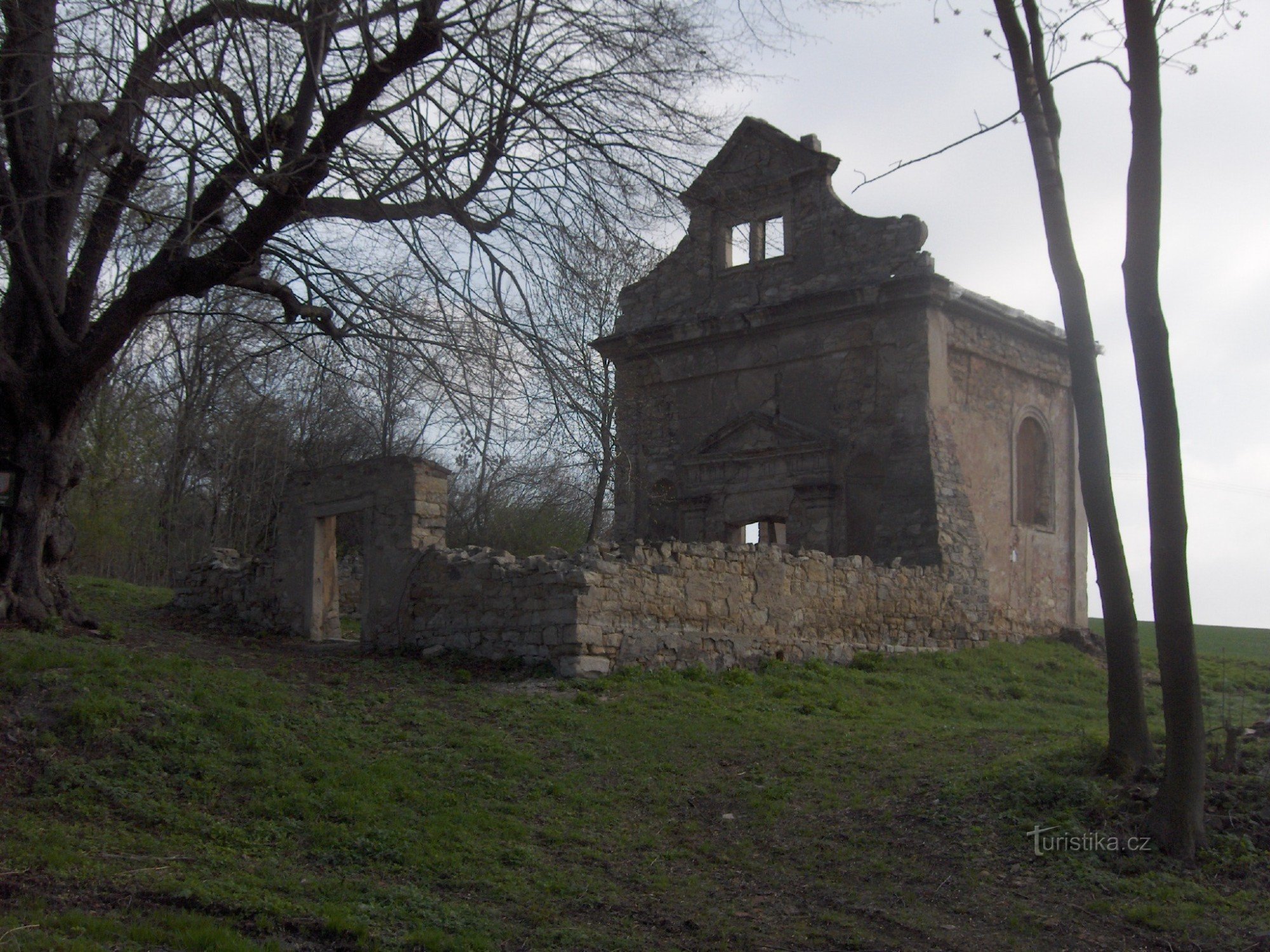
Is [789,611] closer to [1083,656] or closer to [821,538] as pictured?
[821,538]

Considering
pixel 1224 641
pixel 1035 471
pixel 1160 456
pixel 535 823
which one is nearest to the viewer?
pixel 1160 456

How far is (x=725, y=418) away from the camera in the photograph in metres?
19.8

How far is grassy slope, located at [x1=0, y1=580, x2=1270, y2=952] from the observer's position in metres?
5.91

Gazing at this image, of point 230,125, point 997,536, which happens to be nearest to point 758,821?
point 230,125

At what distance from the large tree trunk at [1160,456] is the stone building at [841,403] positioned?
9906 mm

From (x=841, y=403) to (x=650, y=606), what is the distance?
693 cm

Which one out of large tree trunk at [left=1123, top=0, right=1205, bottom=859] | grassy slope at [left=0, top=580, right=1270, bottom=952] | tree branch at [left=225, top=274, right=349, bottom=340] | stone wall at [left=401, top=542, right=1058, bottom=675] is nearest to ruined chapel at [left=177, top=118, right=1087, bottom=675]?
stone wall at [left=401, top=542, right=1058, bottom=675]

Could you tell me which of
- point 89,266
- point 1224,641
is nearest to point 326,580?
point 89,266

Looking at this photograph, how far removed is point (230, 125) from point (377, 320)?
98.6 inches

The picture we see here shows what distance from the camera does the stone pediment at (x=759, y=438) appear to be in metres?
18.7

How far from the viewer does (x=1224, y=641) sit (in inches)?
1009

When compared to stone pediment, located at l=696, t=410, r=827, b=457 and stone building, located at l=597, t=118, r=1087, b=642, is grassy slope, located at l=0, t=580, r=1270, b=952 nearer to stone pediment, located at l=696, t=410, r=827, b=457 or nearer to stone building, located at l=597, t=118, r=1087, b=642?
stone building, located at l=597, t=118, r=1087, b=642

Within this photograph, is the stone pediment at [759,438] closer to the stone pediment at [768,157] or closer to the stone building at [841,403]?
the stone building at [841,403]

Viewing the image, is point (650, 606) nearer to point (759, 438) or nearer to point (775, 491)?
point (775, 491)
